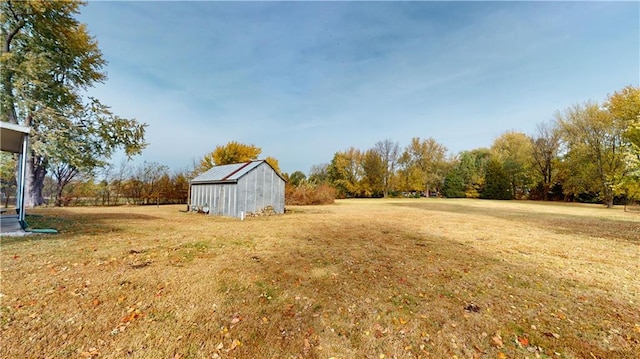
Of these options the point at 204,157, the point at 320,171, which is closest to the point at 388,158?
the point at 320,171

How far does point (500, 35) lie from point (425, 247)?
38.1 feet

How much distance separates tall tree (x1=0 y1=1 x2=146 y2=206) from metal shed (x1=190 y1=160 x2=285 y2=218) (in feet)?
15.0

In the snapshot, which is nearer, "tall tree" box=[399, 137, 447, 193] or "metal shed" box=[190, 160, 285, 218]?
"metal shed" box=[190, 160, 285, 218]

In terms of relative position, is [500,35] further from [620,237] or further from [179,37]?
[179,37]

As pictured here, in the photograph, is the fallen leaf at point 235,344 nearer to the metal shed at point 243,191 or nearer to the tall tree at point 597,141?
the metal shed at point 243,191

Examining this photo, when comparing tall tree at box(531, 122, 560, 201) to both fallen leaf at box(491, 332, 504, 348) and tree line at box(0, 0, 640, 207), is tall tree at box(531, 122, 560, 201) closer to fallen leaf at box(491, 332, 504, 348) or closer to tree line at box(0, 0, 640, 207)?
tree line at box(0, 0, 640, 207)

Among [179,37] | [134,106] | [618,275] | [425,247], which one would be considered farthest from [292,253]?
[134,106]

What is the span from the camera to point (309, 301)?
3.65 m

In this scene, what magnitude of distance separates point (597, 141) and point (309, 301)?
3475cm

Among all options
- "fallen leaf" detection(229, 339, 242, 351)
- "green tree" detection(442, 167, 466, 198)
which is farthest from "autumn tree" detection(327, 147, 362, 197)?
"fallen leaf" detection(229, 339, 242, 351)

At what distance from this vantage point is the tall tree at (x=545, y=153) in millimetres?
34594

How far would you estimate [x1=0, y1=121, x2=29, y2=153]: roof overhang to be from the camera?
695 cm

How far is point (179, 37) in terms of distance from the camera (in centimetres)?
1238

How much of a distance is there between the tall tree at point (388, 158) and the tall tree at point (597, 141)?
22601 mm
